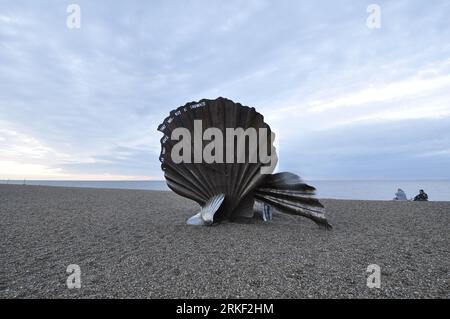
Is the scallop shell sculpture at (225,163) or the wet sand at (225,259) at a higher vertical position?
the scallop shell sculpture at (225,163)

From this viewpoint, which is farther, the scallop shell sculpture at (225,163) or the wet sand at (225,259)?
the scallop shell sculpture at (225,163)

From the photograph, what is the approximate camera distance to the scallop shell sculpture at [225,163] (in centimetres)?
663

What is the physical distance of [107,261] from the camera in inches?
157

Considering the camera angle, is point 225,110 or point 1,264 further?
point 225,110

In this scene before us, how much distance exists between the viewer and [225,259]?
13.2ft

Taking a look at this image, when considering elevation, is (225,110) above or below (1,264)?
above

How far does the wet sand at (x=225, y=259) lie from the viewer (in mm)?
2998

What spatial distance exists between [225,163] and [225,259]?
3.22 metres

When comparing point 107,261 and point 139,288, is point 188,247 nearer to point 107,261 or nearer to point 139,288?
point 107,261

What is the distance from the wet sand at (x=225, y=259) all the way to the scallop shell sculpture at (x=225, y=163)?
1.93 feet

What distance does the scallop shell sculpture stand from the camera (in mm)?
6629
